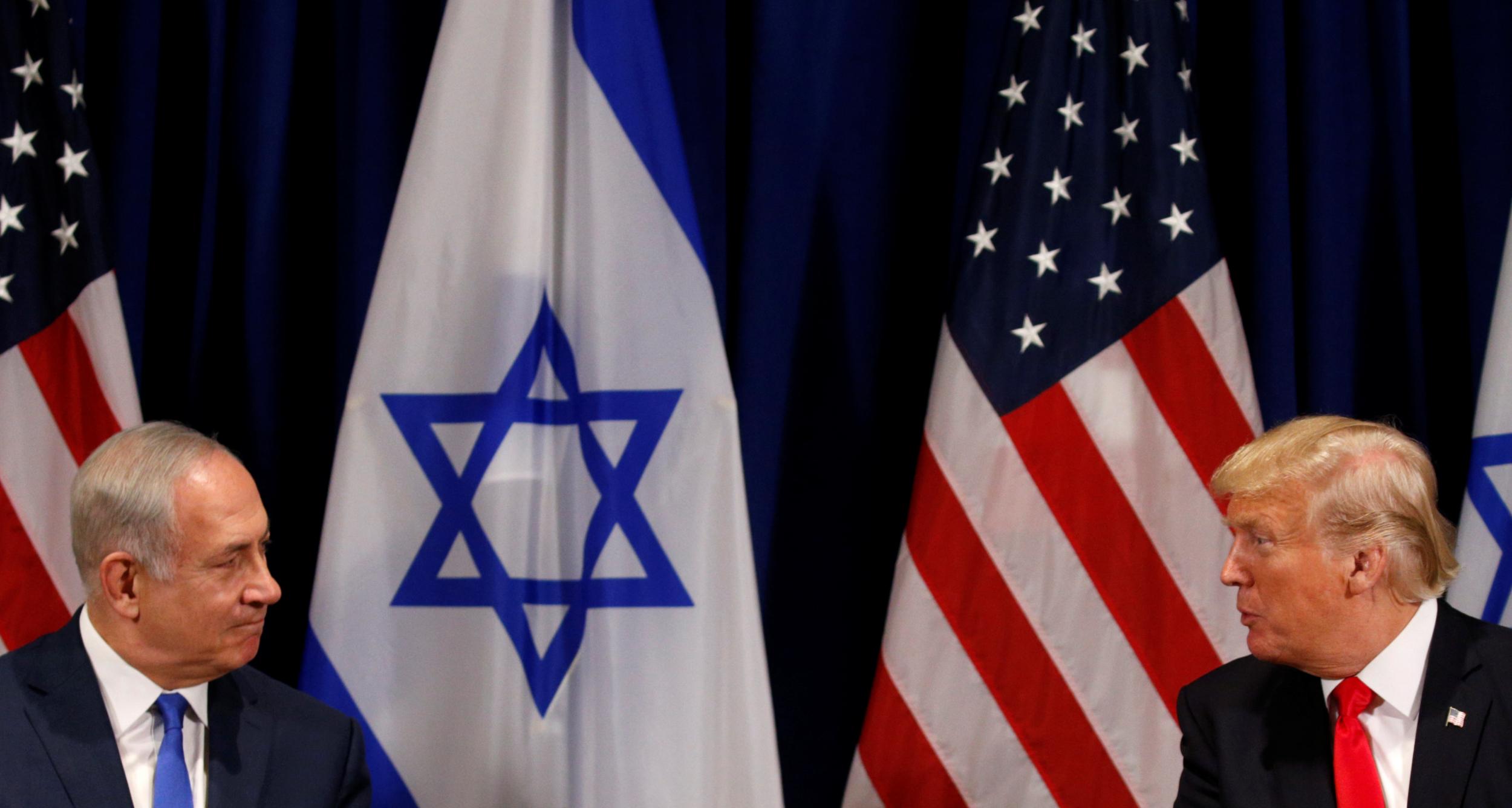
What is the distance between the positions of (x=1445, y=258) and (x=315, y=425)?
2737mm

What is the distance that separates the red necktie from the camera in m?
1.94

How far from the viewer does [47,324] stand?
108 inches

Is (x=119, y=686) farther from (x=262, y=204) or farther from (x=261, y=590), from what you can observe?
(x=262, y=204)

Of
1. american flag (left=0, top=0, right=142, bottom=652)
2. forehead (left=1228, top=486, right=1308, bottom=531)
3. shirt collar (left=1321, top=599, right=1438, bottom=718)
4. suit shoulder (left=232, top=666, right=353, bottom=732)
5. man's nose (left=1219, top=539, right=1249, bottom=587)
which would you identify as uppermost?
american flag (left=0, top=0, right=142, bottom=652)

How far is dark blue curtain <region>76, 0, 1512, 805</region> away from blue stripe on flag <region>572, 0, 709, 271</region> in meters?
0.40

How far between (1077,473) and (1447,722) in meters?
0.91

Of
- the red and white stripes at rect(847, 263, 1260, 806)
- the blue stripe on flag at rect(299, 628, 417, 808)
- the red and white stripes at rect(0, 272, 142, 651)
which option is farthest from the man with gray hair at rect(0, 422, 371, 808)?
the red and white stripes at rect(847, 263, 1260, 806)

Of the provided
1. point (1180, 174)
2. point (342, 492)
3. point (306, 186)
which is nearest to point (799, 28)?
point (1180, 174)

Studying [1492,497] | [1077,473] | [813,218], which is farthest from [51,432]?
[1492,497]

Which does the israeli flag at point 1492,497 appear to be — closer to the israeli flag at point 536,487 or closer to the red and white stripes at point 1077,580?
the red and white stripes at point 1077,580

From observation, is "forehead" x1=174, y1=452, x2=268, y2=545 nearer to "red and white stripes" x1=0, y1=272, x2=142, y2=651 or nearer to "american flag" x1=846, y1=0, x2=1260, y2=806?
"red and white stripes" x1=0, y1=272, x2=142, y2=651

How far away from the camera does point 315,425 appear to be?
3215 mm

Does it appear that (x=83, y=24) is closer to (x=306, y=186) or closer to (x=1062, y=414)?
(x=306, y=186)

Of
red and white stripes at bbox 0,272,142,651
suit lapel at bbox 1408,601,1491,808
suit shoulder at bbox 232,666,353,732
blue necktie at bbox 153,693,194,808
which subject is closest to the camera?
suit lapel at bbox 1408,601,1491,808
